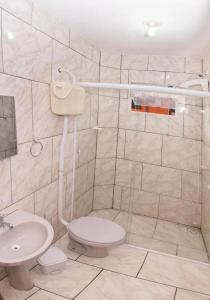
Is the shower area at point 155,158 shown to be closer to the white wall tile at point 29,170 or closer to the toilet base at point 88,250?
the toilet base at point 88,250

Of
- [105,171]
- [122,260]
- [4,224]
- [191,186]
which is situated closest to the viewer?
[4,224]

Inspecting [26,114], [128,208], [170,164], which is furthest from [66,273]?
[170,164]

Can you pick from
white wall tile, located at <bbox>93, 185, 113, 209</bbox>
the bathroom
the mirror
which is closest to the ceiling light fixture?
the bathroom

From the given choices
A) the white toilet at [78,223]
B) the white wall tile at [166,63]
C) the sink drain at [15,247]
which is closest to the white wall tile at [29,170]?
the white toilet at [78,223]

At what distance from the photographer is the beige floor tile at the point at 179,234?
2674 mm

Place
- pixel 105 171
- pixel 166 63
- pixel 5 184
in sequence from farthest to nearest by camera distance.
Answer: pixel 105 171, pixel 166 63, pixel 5 184

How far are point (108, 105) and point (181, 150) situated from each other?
3.26ft

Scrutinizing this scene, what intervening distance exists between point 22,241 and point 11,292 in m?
0.43

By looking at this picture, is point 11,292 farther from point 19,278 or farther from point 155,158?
point 155,158

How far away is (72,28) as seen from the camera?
2318mm

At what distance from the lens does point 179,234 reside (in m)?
2.82

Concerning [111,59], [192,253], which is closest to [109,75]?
[111,59]

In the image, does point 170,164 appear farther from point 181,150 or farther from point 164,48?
point 164,48

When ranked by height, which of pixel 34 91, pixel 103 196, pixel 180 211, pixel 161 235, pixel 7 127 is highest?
pixel 34 91
